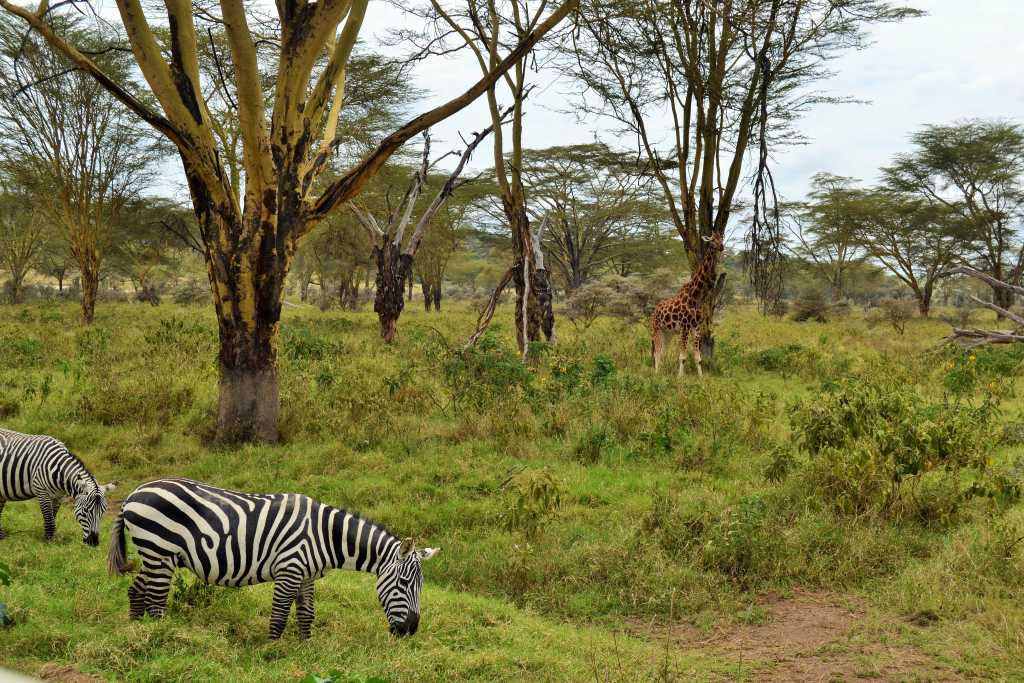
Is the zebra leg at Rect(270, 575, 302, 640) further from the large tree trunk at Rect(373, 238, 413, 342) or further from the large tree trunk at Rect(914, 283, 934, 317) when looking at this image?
the large tree trunk at Rect(914, 283, 934, 317)

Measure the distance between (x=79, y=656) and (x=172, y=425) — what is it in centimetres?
541

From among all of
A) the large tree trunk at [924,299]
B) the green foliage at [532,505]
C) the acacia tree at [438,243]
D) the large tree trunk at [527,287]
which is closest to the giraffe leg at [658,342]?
the large tree trunk at [527,287]

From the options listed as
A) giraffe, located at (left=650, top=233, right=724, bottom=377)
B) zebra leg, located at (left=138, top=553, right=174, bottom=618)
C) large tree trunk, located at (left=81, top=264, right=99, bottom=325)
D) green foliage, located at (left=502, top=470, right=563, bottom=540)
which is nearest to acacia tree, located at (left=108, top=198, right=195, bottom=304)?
large tree trunk, located at (left=81, top=264, right=99, bottom=325)

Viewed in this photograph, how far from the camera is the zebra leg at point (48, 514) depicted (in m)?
5.18

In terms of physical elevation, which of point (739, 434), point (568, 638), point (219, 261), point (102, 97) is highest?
point (102, 97)

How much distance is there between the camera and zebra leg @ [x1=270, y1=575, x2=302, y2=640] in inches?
145

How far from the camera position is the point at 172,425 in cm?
834

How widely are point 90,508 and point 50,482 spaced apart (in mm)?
348

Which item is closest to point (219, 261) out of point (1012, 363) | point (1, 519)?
point (1, 519)

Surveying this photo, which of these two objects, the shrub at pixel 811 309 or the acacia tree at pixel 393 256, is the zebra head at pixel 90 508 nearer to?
the acacia tree at pixel 393 256

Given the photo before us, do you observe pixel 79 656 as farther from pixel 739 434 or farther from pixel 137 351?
pixel 137 351

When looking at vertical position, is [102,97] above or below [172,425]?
above

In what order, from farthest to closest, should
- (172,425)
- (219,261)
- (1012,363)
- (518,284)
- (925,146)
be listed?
(925,146)
(518,284)
(1012,363)
(172,425)
(219,261)

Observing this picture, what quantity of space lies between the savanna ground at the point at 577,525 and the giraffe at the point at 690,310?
1802 mm
